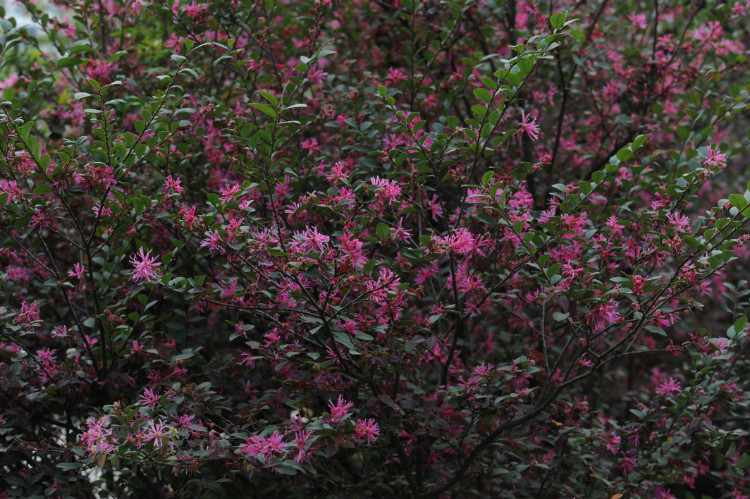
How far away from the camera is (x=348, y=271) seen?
2.15 m

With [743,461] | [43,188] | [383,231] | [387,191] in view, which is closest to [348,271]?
[383,231]

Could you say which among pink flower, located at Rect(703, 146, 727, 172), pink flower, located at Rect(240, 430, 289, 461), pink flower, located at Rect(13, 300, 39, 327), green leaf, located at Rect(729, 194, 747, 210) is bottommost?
pink flower, located at Rect(240, 430, 289, 461)

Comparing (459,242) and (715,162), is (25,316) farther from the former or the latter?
(715,162)

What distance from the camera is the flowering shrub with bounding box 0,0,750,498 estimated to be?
222 centimetres

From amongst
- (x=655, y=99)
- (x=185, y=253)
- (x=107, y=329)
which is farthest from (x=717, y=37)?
(x=107, y=329)

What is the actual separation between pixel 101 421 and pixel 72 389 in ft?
2.48

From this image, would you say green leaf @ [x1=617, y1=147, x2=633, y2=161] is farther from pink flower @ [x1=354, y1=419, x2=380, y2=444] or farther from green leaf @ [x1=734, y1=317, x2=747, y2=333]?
pink flower @ [x1=354, y1=419, x2=380, y2=444]

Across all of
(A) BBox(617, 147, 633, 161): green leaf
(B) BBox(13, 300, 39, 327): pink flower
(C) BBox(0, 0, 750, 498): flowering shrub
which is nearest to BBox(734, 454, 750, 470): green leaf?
(C) BBox(0, 0, 750, 498): flowering shrub

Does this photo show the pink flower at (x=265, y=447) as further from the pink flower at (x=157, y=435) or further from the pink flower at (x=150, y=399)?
the pink flower at (x=150, y=399)

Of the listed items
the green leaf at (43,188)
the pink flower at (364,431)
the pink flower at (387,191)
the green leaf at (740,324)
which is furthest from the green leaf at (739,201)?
the green leaf at (43,188)

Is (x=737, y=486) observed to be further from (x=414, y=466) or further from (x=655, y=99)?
(x=655, y=99)

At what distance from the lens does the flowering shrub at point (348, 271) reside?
7.27 ft

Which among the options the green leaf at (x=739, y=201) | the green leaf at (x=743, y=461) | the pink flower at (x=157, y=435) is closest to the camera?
the pink flower at (x=157, y=435)

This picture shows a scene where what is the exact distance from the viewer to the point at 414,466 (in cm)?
304
